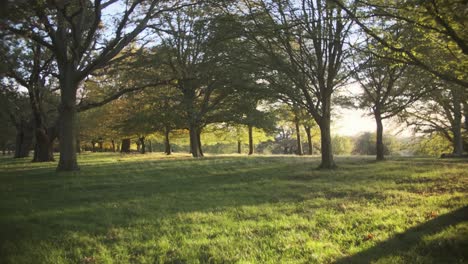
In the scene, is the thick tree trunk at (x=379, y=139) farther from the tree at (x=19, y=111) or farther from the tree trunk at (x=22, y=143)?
the tree trunk at (x=22, y=143)

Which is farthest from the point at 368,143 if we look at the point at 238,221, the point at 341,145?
the point at 238,221

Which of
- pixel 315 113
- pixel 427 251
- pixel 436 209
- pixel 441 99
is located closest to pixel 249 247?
A: pixel 427 251

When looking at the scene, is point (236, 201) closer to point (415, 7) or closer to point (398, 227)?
point (398, 227)

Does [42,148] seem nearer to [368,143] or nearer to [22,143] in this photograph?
[22,143]

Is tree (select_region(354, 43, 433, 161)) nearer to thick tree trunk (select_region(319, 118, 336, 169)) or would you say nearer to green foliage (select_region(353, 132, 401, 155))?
thick tree trunk (select_region(319, 118, 336, 169))

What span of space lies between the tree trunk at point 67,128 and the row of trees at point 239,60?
0.05 m

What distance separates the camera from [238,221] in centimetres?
798

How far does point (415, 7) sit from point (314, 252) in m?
5.97

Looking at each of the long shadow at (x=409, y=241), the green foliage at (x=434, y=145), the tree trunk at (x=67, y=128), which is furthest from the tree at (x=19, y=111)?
the green foliage at (x=434, y=145)

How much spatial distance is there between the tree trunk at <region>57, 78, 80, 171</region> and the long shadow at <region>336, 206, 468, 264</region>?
15.5 metres

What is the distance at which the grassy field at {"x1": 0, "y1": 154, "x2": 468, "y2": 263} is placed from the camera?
5953 mm

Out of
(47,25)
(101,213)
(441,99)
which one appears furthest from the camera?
(441,99)

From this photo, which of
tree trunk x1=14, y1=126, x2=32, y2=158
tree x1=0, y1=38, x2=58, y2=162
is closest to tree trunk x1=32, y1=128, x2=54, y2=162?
tree x1=0, y1=38, x2=58, y2=162

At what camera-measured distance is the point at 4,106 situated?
2902 cm
